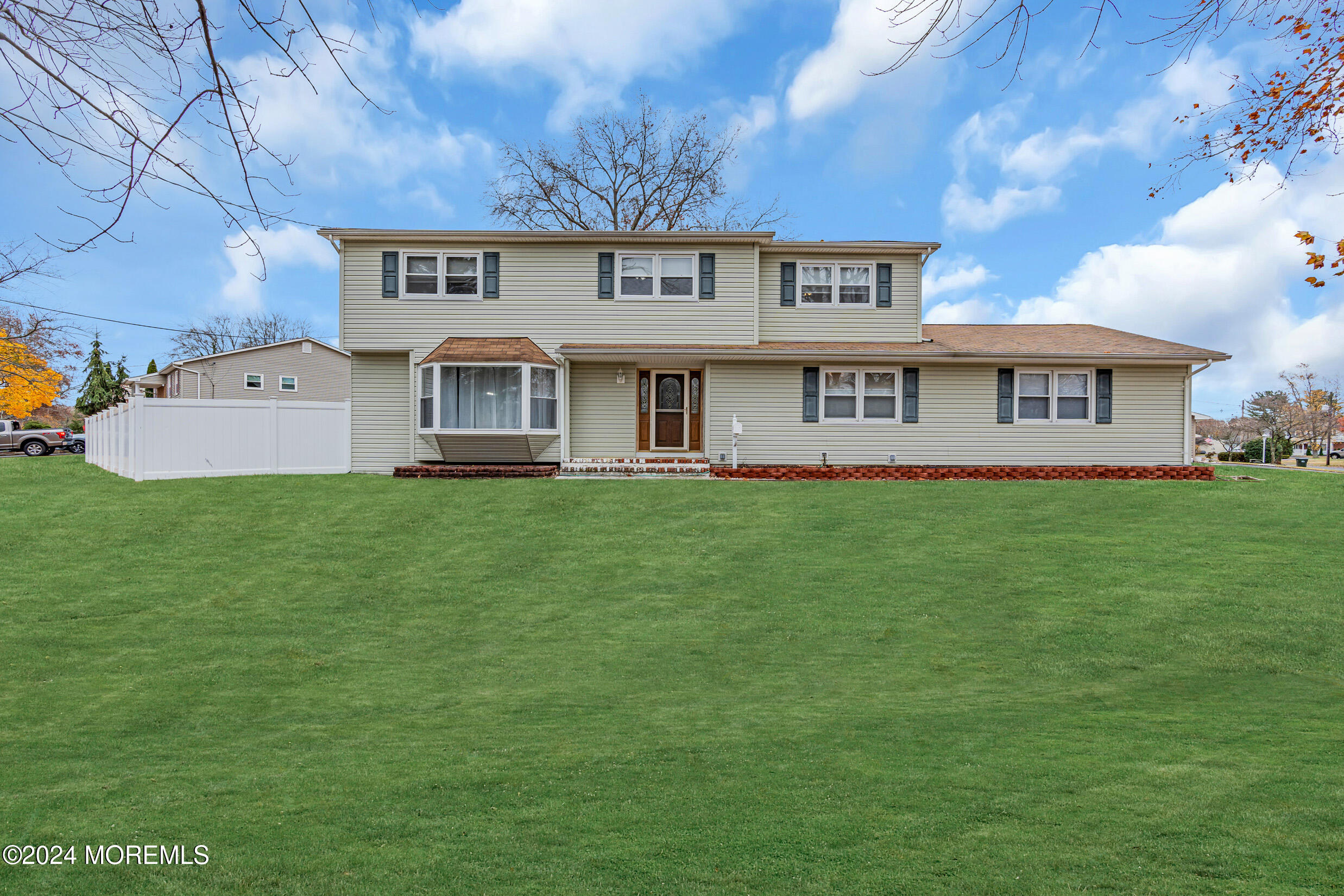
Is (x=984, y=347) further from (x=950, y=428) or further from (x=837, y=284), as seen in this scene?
(x=837, y=284)

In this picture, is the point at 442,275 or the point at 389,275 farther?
the point at 442,275

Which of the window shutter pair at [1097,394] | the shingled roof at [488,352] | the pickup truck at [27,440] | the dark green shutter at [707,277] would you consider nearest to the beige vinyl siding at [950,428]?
the window shutter pair at [1097,394]

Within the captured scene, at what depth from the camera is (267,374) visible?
3391 centimetres

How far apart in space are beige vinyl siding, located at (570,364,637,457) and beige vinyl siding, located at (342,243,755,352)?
0.85m

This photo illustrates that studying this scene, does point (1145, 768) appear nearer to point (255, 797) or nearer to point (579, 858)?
point (579, 858)

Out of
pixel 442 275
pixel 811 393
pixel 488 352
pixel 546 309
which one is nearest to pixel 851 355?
pixel 811 393

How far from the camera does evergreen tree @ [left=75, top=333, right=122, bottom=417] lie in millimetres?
49781

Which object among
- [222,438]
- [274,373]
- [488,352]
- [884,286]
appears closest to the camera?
[222,438]

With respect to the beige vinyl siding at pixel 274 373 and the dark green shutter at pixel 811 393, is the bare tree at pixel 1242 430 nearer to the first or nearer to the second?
the dark green shutter at pixel 811 393

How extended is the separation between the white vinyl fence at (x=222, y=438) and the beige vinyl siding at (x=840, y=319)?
11542 mm

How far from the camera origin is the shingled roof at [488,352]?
58.7ft

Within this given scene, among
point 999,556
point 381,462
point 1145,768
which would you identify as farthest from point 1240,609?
point 381,462

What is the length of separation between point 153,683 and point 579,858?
5583 millimetres

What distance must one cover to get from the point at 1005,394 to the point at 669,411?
8.65 meters
